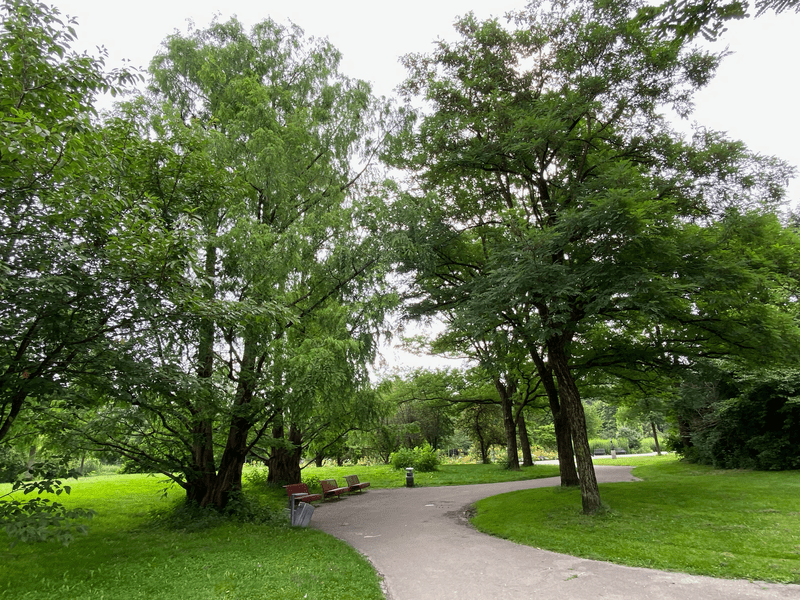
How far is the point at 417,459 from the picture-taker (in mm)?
23656

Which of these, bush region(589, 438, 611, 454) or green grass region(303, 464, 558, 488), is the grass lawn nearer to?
green grass region(303, 464, 558, 488)

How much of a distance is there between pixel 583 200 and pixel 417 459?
18.7m

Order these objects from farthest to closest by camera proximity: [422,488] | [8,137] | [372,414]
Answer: [422,488]
[372,414]
[8,137]

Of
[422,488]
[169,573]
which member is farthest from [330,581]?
[422,488]

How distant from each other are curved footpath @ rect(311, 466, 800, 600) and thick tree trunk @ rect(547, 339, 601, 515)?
1876mm

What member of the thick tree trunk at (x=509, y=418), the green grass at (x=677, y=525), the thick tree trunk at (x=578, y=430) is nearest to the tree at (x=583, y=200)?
the thick tree trunk at (x=578, y=430)

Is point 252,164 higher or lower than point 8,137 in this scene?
higher

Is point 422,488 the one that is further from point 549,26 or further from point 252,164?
point 549,26

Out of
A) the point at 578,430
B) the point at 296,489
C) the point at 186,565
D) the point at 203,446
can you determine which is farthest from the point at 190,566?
the point at 578,430

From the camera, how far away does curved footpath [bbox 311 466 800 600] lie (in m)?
5.12

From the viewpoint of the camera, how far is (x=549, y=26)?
38.7 feet

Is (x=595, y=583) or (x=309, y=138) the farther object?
(x=309, y=138)

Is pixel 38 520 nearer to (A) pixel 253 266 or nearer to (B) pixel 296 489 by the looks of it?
(A) pixel 253 266

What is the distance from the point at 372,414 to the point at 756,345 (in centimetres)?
942
